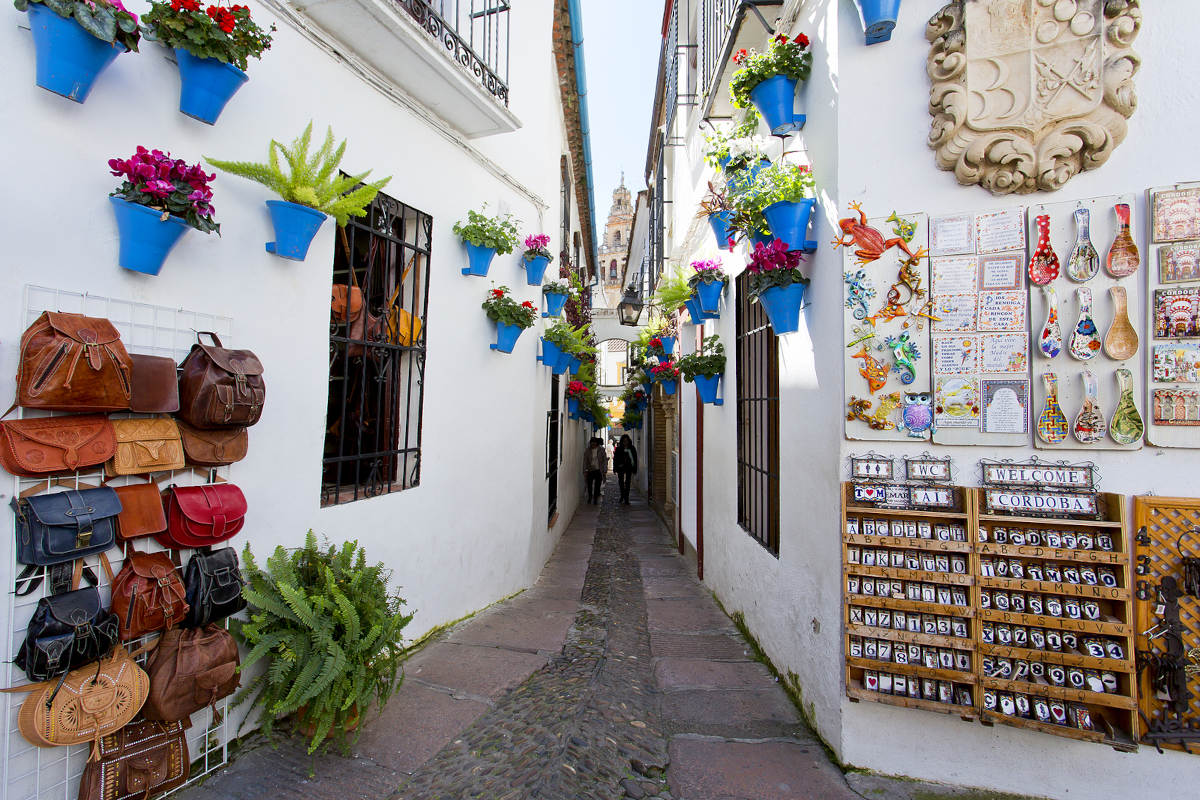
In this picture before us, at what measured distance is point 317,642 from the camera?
2.74 m

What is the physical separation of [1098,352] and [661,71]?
1056 centimetres

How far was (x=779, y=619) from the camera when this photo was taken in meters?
4.03

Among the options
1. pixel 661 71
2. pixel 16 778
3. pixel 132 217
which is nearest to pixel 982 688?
pixel 16 778

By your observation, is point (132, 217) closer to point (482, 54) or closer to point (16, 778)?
point (16, 778)

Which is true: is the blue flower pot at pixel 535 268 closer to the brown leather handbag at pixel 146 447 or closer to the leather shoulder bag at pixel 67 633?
the brown leather handbag at pixel 146 447

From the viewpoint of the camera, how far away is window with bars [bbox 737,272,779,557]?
4.35 metres

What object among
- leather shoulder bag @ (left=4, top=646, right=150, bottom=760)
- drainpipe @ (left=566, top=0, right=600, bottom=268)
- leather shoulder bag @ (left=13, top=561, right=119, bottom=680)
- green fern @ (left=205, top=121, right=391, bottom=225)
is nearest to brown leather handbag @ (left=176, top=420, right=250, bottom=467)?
leather shoulder bag @ (left=13, top=561, right=119, bottom=680)

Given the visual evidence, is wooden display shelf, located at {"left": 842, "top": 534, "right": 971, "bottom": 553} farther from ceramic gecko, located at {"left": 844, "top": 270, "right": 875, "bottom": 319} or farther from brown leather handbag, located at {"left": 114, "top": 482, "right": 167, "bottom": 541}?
brown leather handbag, located at {"left": 114, "top": 482, "right": 167, "bottom": 541}

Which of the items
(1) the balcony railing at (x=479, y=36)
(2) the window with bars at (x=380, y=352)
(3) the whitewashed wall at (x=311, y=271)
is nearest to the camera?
(3) the whitewashed wall at (x=311, y=271)

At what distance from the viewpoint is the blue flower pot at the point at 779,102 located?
141 inches

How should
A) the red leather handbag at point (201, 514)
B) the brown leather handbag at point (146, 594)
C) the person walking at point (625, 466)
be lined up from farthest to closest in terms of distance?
1. the person walking at point (625, 466)
2. the red leather handbag at point (201, 514)
3. the brown leather handbag at point (146, 594)

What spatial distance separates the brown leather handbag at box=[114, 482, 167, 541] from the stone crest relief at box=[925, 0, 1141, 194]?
4.17 meters

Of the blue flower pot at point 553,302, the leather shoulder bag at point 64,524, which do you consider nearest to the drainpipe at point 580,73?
the blue flower pot at point 553,302

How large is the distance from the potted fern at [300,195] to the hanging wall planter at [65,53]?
67cm
